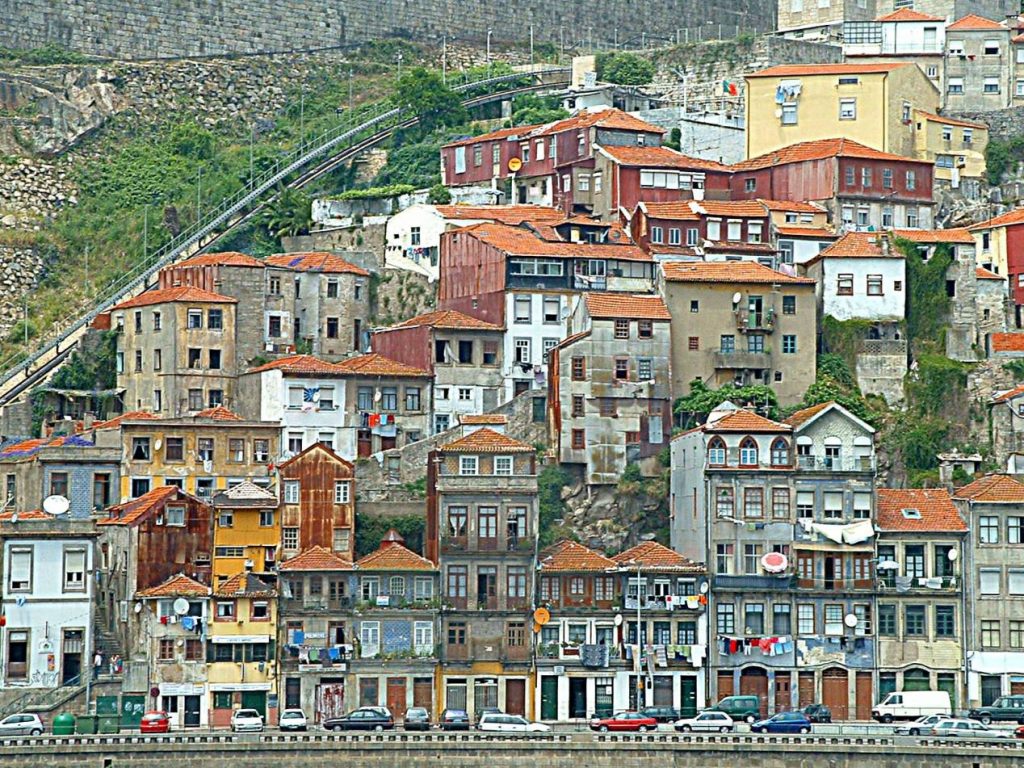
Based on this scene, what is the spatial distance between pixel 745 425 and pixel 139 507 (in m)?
21.2

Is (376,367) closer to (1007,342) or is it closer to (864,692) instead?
(864,692)

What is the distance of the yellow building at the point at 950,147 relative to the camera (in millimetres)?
134250

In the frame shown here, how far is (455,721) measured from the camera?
98688mm

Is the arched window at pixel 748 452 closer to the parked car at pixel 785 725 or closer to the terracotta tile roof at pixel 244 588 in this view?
the parked car at pixel 785 725

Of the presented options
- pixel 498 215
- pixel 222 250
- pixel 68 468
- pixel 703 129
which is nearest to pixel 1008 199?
pixel 703 129

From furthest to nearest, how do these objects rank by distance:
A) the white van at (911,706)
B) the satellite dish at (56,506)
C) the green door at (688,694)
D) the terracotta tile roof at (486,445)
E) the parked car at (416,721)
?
the terracotta tile roof at (486,445)
the satellite dish at (56,506)
the green door at (688,694)
the white van at (911,706)
the parked car at (416,721)

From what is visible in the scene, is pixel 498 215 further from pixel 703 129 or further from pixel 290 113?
pixel 290 113

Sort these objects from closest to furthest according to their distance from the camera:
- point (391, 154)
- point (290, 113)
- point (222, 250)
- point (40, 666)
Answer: point (40, 666), point (222, 250), point (391, 154), point (290, 113)

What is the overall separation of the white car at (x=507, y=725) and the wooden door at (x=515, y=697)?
19.1ft

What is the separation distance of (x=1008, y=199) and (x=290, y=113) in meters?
37.8

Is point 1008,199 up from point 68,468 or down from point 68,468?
up

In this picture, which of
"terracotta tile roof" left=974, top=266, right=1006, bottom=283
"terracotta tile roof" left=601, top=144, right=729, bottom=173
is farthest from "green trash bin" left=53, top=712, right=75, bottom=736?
"terracotta tile roof" left=974, top=266, right=1006, bottom=283

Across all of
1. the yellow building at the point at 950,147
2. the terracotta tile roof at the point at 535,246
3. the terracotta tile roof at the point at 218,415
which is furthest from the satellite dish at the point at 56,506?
the yellow building at the point at 950,147

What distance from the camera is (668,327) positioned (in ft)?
377
